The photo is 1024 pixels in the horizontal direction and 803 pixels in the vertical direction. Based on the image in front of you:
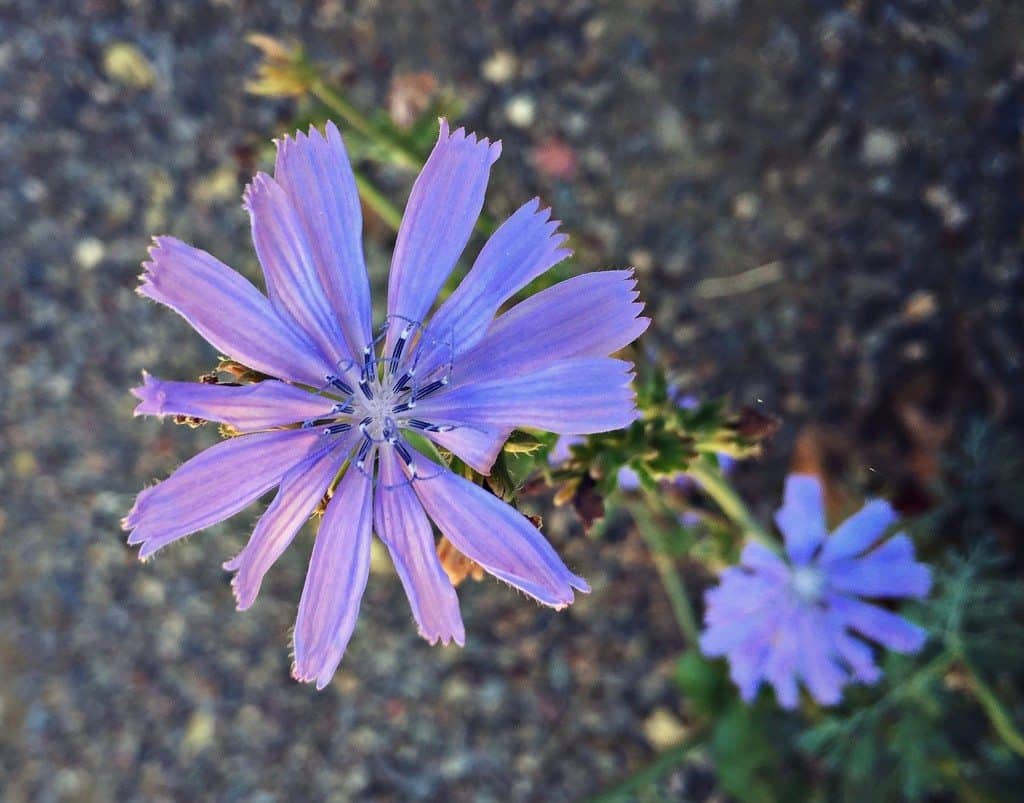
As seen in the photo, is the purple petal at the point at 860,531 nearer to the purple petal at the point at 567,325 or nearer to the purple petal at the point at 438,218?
the purple petal at the point at 567,325

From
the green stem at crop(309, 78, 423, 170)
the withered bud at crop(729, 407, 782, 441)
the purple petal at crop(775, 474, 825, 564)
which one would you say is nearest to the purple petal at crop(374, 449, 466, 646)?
the withered bud at crop(729, 407, 782, 441)

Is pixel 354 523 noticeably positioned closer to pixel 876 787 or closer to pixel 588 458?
pixel 588 458

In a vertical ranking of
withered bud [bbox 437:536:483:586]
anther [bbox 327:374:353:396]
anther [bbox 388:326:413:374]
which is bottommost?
withered bud [bbox 437:536:483:586]

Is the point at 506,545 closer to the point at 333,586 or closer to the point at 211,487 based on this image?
the point at 333,586

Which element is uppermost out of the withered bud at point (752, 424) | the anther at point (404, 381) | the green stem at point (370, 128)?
the green stem at point (370, 128)

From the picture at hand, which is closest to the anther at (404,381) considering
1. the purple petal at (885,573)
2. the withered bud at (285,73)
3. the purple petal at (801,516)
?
the withered bud at (285,73)

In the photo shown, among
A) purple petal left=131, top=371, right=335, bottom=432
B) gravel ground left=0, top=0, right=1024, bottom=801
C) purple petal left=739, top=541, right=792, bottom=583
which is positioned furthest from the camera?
gravel ground left=0, top=0, right=1024, bottom=801

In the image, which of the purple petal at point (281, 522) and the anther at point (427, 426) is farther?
the anther at point (427, 426)

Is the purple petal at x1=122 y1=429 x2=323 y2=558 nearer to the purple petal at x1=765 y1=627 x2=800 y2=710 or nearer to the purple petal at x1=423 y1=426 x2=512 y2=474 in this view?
the purple petal at x1=423 y1=426 x2=512 y2=474
